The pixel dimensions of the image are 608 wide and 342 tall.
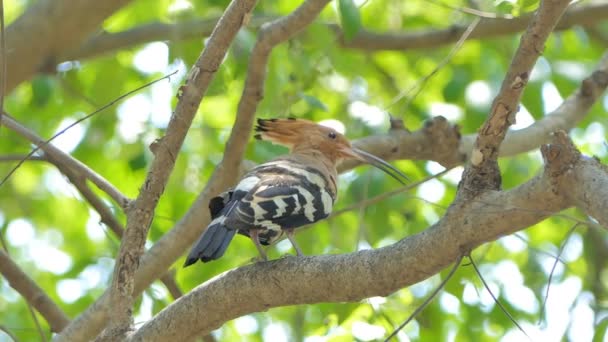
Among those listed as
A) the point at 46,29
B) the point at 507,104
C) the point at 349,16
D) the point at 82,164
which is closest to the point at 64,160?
the point at 82,164

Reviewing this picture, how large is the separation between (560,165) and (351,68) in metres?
2.78

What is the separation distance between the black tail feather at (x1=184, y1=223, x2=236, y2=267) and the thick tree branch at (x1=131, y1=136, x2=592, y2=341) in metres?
0.09

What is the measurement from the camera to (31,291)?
3.78m

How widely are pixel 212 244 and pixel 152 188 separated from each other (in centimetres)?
25

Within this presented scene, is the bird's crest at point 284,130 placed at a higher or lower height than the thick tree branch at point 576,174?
higher

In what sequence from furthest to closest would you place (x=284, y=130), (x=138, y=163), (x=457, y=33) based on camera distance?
(x=457, y=33) < (x=284, y=130) < (x=138, y=163)

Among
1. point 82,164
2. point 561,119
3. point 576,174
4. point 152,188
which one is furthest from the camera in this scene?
point 561,119

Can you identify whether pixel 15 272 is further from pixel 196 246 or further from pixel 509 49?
pixel 509 49

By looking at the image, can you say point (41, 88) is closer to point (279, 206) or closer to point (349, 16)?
point (349, 16)

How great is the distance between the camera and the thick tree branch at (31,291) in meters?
3.66

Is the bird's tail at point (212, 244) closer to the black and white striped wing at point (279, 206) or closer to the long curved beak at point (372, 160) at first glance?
the black and white striped wing at point (279, 206)

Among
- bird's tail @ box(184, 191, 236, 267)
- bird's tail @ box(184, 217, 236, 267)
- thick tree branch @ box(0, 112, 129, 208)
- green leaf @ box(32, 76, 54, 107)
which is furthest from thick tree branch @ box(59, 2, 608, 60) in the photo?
bird's tail @ box(184, 217, 236, 267)

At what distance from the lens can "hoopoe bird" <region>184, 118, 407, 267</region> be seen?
9.82ft

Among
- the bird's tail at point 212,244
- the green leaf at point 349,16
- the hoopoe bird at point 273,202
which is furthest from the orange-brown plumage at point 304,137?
the bird's tail at point 212,244
